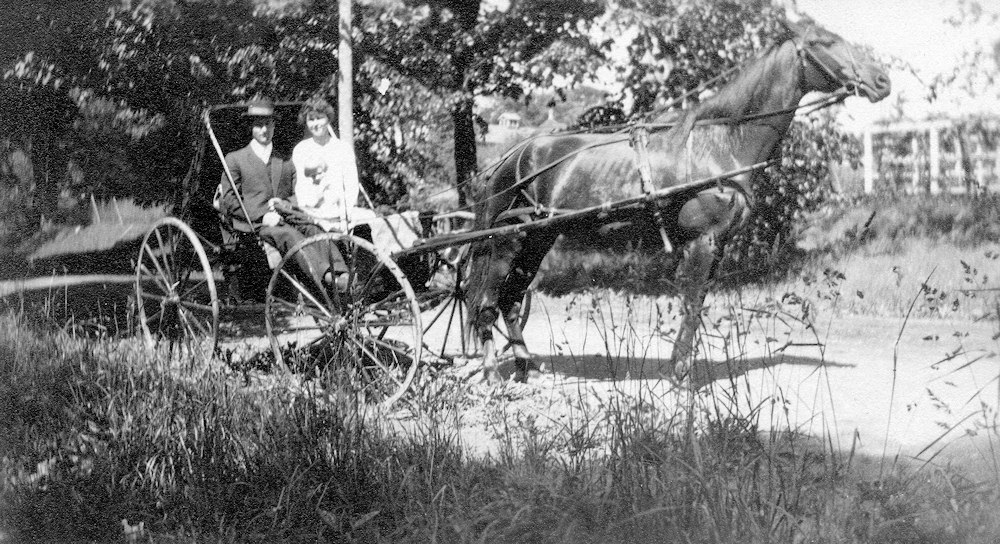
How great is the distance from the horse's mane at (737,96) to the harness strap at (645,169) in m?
0.17

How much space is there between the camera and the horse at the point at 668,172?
4977mm

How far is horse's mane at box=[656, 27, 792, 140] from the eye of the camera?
202 inches

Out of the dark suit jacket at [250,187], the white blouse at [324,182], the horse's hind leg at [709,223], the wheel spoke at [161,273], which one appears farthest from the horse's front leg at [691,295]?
the wheel spoke at [161,273]

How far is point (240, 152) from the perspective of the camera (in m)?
5.18

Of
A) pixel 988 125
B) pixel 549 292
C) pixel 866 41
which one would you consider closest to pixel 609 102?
pixel 549 292

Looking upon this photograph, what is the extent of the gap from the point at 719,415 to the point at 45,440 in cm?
254

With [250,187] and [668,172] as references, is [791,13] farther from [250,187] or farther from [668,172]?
[250,187]

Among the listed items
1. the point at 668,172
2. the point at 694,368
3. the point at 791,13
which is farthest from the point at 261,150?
the point at 694,368

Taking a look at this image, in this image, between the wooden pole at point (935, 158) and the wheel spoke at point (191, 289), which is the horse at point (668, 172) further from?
the wheel spoke at point (191, 289)

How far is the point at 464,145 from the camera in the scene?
592 centimetres

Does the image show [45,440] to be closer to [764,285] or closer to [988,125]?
[764,285]

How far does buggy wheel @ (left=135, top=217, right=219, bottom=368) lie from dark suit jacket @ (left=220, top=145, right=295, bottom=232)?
11.2 inches

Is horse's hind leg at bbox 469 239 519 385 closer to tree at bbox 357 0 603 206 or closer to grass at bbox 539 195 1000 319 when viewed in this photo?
tree at bbox 357 0 603 206

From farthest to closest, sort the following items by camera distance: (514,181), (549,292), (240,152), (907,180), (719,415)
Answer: (549,292) → (514,181) → (240,152) → (907,180) → (719,415)
